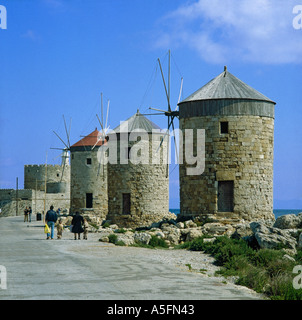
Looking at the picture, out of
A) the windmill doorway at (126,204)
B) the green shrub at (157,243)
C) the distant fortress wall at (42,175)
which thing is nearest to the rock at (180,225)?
the green shrub at (157,243)

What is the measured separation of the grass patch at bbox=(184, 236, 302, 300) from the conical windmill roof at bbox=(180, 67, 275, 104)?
329 inches

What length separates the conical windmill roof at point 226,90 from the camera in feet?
77.5

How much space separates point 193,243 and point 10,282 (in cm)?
882

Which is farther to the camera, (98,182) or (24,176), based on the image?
(24,176)

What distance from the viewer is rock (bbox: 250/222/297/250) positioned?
15.7m

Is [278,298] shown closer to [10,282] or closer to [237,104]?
[10,282]

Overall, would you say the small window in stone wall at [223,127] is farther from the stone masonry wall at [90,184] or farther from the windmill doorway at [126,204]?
the stone masonry wall at [90,184]

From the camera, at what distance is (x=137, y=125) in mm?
34875

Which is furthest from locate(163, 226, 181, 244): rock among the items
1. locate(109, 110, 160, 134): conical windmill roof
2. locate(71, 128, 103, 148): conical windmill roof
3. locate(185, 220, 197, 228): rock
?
locate(71, 128, 103, 148): conical windmill roof

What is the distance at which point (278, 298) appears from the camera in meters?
8.98

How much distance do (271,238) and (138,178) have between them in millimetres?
18106

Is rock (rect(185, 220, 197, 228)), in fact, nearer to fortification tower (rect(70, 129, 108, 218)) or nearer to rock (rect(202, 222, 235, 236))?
rock (rect(202, 222, 235, 236))

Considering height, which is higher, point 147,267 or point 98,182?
point 98,182
